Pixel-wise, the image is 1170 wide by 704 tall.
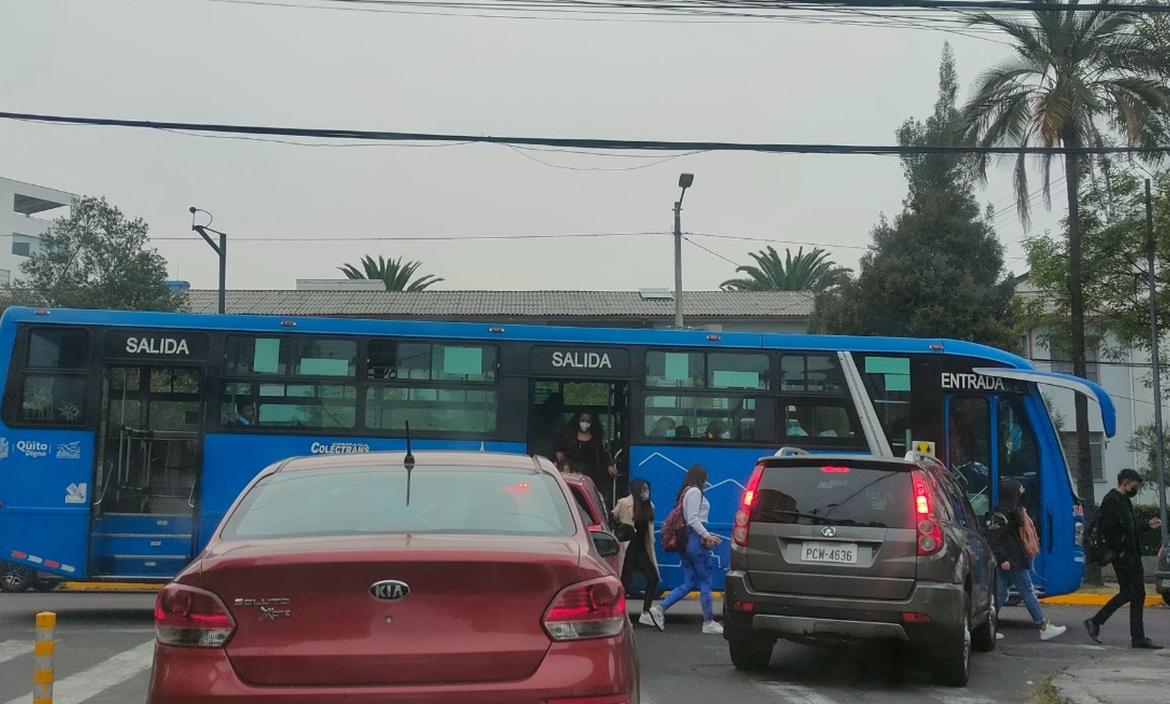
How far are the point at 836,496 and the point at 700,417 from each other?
17.2 ft

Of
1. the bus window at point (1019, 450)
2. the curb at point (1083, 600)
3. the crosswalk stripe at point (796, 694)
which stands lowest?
the curb at point (1083, 600)

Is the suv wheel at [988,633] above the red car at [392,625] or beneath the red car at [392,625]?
beneath

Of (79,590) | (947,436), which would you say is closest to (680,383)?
(947,436)

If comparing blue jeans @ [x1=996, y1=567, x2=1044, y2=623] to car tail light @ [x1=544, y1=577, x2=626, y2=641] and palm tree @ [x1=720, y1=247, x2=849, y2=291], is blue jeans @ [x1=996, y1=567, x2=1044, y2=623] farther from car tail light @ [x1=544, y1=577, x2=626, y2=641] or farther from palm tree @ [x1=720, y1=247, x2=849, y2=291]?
palm tree @ [x1=720, y1=247, x2=849, y2=291]

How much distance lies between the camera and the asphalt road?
9469 millimetres

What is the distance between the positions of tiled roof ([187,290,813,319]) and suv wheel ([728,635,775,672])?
3430cm

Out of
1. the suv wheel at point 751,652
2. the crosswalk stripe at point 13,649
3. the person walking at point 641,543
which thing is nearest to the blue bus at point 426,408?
the person walking at point 641,543

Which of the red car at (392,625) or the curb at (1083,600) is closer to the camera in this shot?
the red car at (392,625)

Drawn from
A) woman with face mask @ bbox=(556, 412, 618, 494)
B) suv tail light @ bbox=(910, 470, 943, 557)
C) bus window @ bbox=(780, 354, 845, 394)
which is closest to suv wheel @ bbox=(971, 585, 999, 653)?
suv tail light @ bbox=(910, 470, 943, 557)

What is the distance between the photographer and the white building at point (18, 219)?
76500mm

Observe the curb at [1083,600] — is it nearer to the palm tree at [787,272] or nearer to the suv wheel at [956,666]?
the suv wheel at [956,666]

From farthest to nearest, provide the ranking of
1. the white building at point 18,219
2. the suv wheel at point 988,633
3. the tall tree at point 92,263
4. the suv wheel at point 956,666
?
the white building at point 18,219
the tall tree at point 92,263
the suv wheel at point 988,633
the suv wheel at point 956,666

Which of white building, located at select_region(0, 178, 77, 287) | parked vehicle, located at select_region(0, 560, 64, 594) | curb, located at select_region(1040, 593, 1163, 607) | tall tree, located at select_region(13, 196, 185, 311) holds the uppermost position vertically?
white building, located at select_region(0, 178, 77, 287)

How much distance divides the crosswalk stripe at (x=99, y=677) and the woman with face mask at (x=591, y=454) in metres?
5.53
